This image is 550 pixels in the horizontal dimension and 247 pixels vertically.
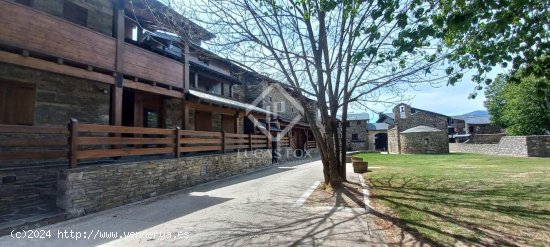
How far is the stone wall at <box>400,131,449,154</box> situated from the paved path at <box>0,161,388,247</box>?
28.7m

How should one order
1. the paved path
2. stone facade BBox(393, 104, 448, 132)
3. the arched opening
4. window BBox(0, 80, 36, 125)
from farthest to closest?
the arched opening → stone facade BBox(393, 104, 448, 132) → window BBox(0, 80, 36, 125) → the paved path

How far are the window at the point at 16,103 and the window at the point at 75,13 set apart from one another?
103 inches

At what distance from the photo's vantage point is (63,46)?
7594mm

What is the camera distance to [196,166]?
431 inches

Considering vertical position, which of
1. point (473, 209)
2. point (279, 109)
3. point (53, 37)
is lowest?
point (473, 209)

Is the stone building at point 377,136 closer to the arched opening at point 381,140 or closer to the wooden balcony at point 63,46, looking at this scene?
the arched opening at point 381,140

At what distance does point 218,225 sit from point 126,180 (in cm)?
354

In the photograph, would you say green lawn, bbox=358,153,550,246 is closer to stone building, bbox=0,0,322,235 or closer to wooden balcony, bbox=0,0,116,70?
stone building, bbox=0,0,322,235

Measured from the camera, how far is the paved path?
4.70 m

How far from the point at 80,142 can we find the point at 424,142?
1295 inches

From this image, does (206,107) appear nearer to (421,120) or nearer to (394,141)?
(394,141)

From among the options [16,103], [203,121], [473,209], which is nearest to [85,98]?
[16,103]

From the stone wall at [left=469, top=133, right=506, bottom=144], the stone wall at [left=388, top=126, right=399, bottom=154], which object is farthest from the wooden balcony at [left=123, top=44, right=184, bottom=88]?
the stone wall at [left=469, top=133, right=506, bottom=144]

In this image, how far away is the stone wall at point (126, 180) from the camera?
20.6ft
